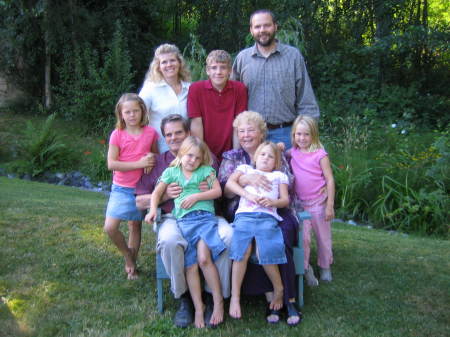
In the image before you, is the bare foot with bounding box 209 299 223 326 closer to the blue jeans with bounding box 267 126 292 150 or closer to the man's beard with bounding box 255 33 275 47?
the blue jeans with bounding box 267 126 292 150

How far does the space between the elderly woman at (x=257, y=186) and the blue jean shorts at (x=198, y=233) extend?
25 cm

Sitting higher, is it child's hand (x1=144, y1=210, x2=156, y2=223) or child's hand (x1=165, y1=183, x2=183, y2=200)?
child's hand (x1=165, y1=183, x2=183, y2=200)

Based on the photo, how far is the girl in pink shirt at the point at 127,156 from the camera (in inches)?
137

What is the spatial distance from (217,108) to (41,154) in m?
6.02

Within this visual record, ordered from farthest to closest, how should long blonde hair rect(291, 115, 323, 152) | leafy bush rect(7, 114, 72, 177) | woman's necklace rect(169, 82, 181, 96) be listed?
1. leafy bush rect(7, 114, 72, 177)
2. woman's necklace rect(169, 82, 181, 96)
3. long blonde hair rect(291, 115, 323, 152)

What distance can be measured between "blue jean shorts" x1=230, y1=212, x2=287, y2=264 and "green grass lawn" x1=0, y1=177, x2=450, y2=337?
1.44 feet

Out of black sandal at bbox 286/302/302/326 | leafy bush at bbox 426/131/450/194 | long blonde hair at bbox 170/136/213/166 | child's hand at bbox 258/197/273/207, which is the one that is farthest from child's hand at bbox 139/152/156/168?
leafy bush at bbox 426/131/450/194

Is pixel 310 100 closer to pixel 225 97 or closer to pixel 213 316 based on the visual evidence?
pixel 225 97

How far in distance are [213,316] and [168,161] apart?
44.4 inches

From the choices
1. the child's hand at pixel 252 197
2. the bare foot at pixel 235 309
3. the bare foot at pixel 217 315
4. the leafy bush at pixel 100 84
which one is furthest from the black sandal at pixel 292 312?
the leafy bush at pixel 100 84

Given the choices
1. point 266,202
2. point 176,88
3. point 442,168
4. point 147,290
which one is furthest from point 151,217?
point 442,168

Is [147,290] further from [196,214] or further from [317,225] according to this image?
[317,225]

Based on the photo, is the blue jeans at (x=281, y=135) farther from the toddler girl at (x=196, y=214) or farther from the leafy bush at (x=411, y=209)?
the leafy bush at (x=411, y=209)

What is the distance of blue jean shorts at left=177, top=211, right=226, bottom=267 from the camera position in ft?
10.1
